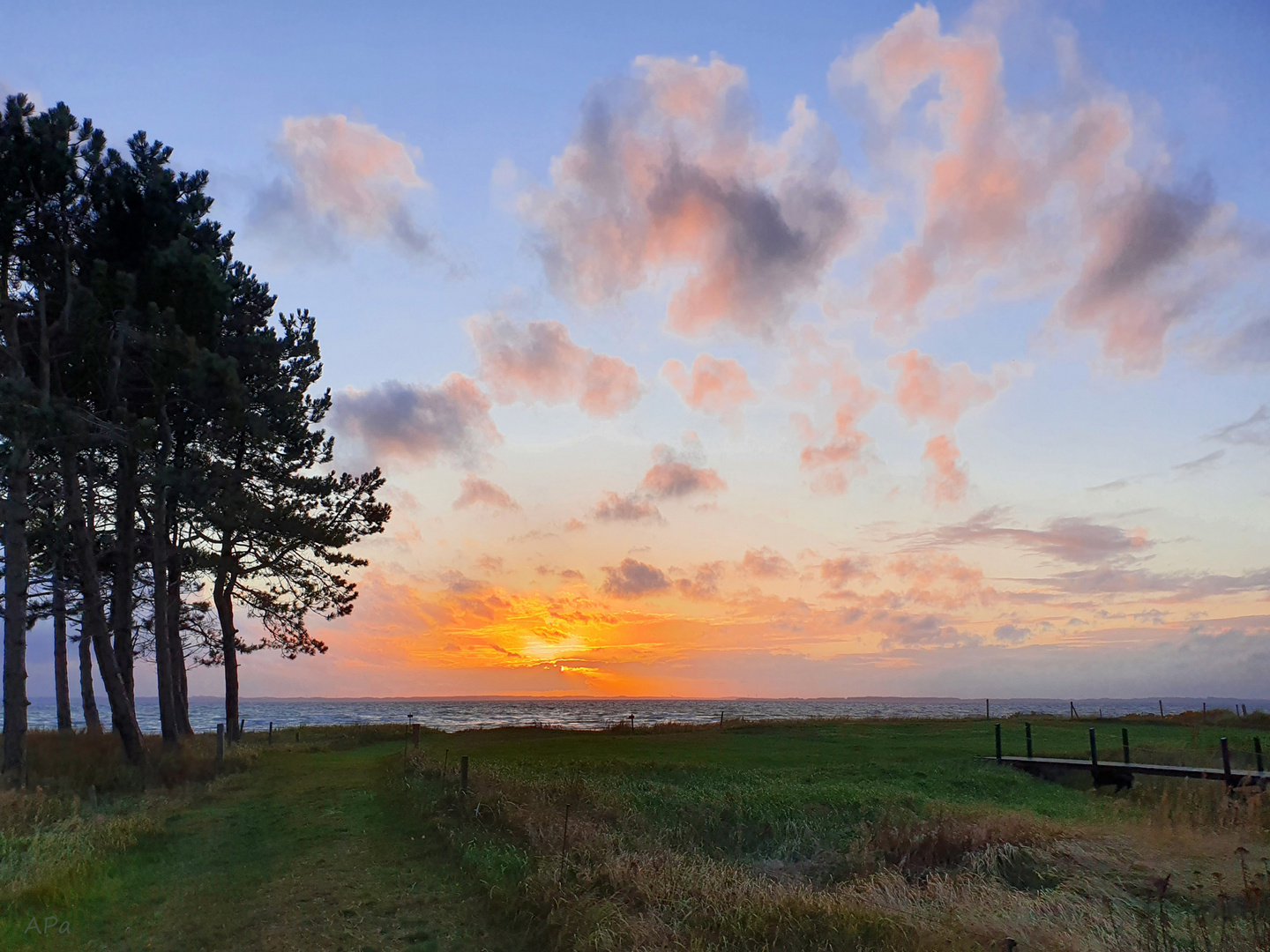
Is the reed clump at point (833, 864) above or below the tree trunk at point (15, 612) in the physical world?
below

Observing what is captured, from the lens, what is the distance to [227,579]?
36250 millimetres

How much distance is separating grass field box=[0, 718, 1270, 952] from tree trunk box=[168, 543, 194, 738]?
11871mm

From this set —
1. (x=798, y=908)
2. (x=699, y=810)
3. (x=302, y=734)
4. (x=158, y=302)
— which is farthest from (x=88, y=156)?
(x=302, y=734)

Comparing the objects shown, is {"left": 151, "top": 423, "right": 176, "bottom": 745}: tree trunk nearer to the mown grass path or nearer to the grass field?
the grass field

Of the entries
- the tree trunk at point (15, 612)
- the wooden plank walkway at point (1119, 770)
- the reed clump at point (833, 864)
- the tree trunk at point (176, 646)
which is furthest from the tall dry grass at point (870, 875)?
the tree trunk at point (176, 646)

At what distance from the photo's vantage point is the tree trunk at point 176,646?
34.2 meters

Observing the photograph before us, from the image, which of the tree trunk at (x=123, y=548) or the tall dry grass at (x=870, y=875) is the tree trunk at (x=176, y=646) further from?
the tall dry grass at (x=870, y=875)

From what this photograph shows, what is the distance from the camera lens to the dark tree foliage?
20.2m

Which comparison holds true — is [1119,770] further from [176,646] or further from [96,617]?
[176,646]

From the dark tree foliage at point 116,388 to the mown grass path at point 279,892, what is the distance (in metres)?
8.24

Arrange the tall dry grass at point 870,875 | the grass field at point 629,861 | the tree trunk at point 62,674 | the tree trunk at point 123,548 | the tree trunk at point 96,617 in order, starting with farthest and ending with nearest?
1. the tree trunk at point 62,674
2. the tree trunk at point 123,548
3. the tree trunk at point 96,617
4. the grass field at point 629,861
5. the tall dry grass at point 870,875

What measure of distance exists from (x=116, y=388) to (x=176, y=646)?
1866 centimetres

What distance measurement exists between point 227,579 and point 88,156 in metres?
20.5

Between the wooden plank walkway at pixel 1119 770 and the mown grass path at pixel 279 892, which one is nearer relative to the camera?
the mown grass path at pixel 279 892
